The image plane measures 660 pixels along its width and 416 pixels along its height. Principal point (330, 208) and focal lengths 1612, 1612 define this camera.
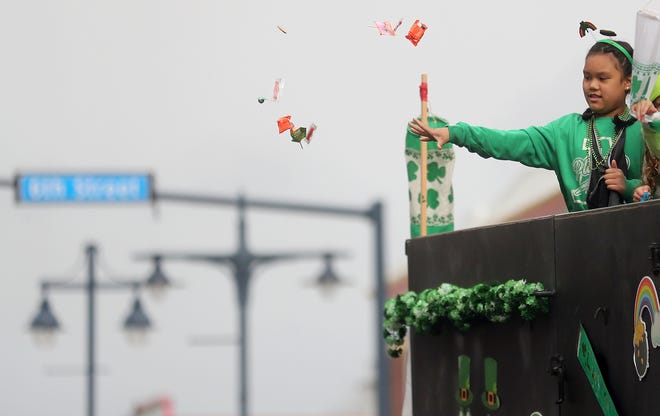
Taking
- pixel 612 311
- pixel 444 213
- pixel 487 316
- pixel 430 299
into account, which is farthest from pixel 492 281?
pixel 444 213

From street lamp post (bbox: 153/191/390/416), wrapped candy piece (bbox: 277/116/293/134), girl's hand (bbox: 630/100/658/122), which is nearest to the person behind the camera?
girl's hand (bbox: 630/100/658/122)

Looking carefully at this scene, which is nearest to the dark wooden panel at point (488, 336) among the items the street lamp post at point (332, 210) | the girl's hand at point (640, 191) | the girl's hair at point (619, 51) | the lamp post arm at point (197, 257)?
the girl's hand at point (640, 191)

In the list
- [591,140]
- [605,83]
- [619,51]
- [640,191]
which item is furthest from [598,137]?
[640,191]

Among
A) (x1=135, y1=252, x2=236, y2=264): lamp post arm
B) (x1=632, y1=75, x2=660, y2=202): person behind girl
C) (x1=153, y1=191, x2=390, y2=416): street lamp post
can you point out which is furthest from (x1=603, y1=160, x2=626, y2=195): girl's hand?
(x1=135, y1=252, x2=236, y2=264): lamp post arm

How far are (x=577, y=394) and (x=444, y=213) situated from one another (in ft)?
7.72

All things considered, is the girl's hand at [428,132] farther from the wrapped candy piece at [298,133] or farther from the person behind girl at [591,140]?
the wrapped candy piece at [298,133]

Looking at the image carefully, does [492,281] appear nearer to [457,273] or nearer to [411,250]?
[457,273]

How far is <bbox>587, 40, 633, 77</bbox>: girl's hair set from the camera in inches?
199

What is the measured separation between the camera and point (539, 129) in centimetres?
555

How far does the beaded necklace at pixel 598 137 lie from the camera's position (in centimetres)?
515

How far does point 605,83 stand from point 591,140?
0.24 meters

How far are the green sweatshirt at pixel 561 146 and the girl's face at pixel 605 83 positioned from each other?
0.09m

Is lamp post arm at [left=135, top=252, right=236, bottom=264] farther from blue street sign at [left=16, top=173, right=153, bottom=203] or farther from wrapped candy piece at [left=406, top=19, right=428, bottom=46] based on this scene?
wrapped candy piece at [left=406, top=19, right=428, bottom=46]

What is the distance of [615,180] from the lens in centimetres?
486
